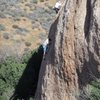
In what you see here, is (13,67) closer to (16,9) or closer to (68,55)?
(68,55)

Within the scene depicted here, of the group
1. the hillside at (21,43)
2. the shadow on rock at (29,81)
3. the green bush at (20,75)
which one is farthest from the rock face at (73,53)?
the green bush at (20,75)

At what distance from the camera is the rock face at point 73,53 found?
14.0 meters

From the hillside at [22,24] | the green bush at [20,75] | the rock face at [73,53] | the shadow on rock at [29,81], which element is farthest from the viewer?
the hillside at [22,24]

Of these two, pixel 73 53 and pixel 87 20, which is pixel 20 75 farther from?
pixel 87 20

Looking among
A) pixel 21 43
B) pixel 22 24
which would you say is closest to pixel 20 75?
pixel 21 43

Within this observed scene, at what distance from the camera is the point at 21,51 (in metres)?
27.1

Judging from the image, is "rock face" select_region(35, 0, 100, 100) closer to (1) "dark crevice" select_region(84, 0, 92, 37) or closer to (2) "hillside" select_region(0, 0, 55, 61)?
(1) "dark crevice" select_region(84, 0, 92, 37)

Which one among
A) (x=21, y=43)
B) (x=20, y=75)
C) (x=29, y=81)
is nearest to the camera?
(x=29, y=81)

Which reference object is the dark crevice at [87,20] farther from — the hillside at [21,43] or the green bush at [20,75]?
the green bush at [20,75]

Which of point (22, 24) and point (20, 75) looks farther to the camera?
point (22, 24)

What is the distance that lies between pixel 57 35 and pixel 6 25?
15.3 m

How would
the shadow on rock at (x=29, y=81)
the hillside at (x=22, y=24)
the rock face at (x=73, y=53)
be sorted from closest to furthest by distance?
the rock face at (x=73, y=53), the shadow on rock at (x=29, y=81), the hillside at (x=22, y=24)

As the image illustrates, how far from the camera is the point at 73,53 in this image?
1520 cm

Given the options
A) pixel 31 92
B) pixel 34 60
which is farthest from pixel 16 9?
pixel 31 92
